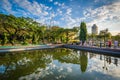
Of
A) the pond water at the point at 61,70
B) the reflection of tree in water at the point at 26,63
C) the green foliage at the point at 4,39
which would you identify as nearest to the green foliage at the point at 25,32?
the green foliage at the point at 4,39

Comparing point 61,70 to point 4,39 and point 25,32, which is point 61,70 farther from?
point 25,32

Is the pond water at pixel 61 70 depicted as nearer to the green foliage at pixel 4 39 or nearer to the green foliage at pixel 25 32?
the green foliage at pixel 4 39

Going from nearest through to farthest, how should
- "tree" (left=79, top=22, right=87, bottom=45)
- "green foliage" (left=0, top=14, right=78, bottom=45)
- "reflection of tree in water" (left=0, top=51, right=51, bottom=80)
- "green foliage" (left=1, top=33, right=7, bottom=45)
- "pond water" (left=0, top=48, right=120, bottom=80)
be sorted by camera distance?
"pond water" (left=0, top=48, right=120, bottom=80) < "reflection of tree in water" (left=0, top=51, right=51, bottom=80) < "green foliage" (left=1, top=33, right=7, bottom=45) < "green foliage" (left=0, top=14, right=78, bottom=45) < "tree" (left=79, top=22, right=87, bottom=45)

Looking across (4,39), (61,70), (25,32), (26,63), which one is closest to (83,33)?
(25,32)

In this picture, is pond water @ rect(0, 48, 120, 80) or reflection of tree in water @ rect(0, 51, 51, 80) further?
reflection of tree in water @ rect(0, 51, 51, 80)

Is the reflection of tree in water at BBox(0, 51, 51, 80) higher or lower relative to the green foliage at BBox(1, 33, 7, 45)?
lower

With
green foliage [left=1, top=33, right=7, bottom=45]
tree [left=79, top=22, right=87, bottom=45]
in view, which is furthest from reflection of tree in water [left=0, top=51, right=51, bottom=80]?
tree [left=79, top=22, right=87, bottom=45]

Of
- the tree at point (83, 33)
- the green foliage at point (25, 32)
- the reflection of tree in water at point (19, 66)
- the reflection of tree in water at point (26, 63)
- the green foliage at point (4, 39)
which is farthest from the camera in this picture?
the tree at point (83, 33)

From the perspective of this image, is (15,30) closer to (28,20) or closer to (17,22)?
(17,22)

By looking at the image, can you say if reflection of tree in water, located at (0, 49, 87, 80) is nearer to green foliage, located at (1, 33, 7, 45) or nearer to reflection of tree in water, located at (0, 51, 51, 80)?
reflection of tree in water, located at (0, 51, 51, 80)

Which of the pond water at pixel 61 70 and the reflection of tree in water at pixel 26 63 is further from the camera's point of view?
the reflection of tree in water at pixel 26 63

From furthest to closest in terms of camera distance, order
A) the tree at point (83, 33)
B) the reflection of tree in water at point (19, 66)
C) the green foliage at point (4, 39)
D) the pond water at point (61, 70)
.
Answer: the tree at point (83, 33) → the green foliage at point (4, 39) → the reflection of tree in water at point (19, 66) → the pond water at point (61, 70)

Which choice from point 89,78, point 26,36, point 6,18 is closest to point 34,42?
point 26,36

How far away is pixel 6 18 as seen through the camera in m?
25.3
